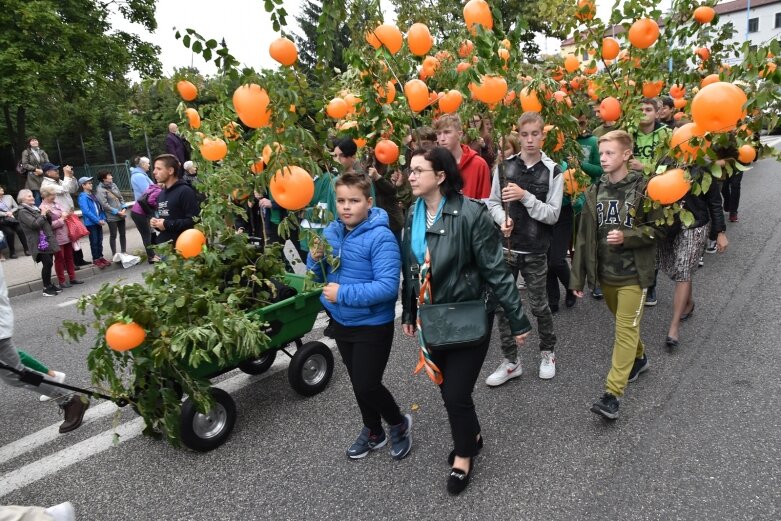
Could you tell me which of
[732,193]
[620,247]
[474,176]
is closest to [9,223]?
[474,176]

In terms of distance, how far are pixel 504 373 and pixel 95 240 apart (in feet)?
27.2

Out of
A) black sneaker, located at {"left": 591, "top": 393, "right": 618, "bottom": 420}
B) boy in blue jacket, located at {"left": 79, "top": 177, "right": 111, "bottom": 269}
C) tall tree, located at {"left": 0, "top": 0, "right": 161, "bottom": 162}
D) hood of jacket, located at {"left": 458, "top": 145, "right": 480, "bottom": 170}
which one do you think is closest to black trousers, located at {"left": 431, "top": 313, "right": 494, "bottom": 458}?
black sneaker, located at {"left": 591, "top": 393, "right": 618, "bottom": 420}

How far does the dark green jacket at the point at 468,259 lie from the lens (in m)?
2.69

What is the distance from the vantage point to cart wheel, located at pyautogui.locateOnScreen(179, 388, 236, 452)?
324 cm

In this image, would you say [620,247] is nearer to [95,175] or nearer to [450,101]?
[450,101]

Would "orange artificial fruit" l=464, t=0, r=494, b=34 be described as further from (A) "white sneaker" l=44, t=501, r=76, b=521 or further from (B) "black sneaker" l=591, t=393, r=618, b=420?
(A) "white sneaker" l=44, t=501, r=76, b=521

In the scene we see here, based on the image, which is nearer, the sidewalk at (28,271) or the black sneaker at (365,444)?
the black sneaker at (365,444)

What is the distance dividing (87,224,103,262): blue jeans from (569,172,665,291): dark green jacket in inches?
339

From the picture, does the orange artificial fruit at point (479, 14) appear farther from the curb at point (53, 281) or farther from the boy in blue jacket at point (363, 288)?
the curb at point (53, 281)

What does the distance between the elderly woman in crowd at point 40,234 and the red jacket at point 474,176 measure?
21.1ft

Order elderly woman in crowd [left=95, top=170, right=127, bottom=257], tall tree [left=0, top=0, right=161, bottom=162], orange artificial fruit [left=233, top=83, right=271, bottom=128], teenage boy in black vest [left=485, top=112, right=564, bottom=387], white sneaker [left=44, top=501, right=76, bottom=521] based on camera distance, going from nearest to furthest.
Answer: white sneaker [left=44, top=501, right=76, bottom=521]
orange artificial fruit [left=233, top=83, right=271, bottom=128]
teenage boy in black vest [left=485, top=112, right=564, bottom=387]
elderly woman in crowd [left=95, top=170, right=127, bottom=257]
tall tree [left=0, top=0, right=161, bottom=162]

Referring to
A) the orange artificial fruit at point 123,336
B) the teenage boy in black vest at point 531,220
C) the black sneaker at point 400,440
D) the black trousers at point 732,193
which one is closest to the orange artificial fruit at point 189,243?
the orange artificial fruit at point 123,336

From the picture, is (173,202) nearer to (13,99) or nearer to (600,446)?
(600,446)

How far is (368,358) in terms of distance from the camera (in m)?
2.95
